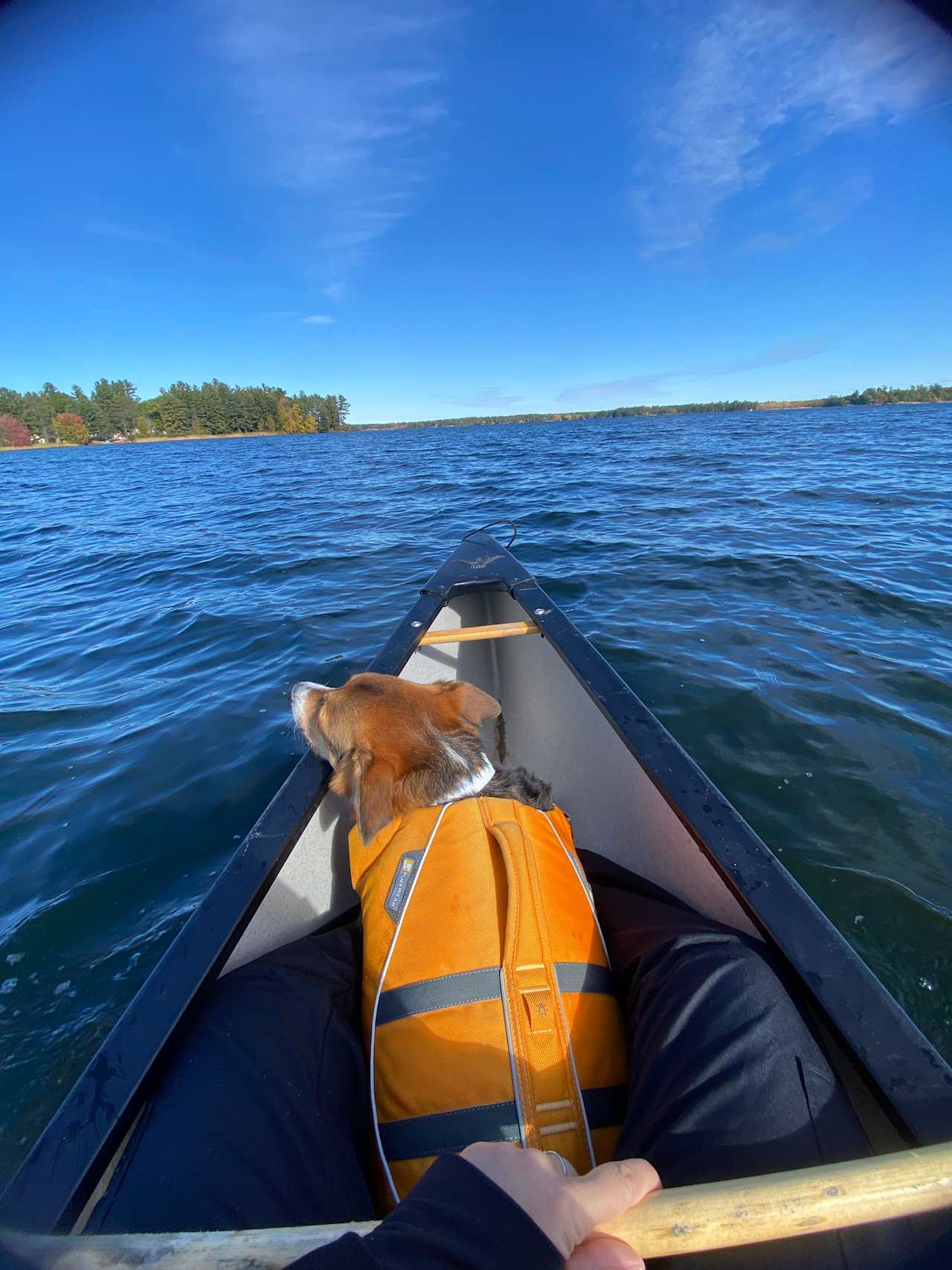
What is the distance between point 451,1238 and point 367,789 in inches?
58.8

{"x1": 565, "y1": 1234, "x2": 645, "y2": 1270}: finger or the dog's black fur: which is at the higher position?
{"x1": 565, "y1": 1234, "x2": 645, "y2": 1270}: finger

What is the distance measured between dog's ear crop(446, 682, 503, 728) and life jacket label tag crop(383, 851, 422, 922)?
84cm

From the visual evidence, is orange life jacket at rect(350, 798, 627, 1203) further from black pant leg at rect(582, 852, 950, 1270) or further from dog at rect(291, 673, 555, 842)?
dog at rect(291, 673, 555, 842)

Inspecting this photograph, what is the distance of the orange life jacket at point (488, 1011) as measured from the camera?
4.56ft

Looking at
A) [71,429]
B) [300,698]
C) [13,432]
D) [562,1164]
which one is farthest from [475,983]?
[71,429]

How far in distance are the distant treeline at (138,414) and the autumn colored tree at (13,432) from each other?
0.42 ft

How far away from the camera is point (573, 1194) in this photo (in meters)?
0.91

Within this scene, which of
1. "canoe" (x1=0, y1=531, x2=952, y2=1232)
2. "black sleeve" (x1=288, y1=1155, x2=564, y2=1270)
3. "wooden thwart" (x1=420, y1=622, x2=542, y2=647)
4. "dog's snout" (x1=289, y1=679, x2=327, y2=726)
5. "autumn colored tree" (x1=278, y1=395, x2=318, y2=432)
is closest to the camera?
"black sleeve" (x1=288, y1=1155, x2=564, y2=1270)

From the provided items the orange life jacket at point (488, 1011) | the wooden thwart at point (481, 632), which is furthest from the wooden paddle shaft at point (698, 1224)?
the wooden thwart at point (481, 632)

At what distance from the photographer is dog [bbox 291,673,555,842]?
2.21m

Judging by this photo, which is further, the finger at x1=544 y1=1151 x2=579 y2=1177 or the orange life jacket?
the orange life jacket

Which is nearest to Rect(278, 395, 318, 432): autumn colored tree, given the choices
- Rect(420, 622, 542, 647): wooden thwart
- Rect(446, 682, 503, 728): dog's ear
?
Rect(420, 622, 542, 647): wooden thwart

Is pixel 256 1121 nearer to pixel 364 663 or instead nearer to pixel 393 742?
pixel 393 742

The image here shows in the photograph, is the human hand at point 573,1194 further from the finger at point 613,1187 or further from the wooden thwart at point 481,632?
the wooden thwart at point 481,632
